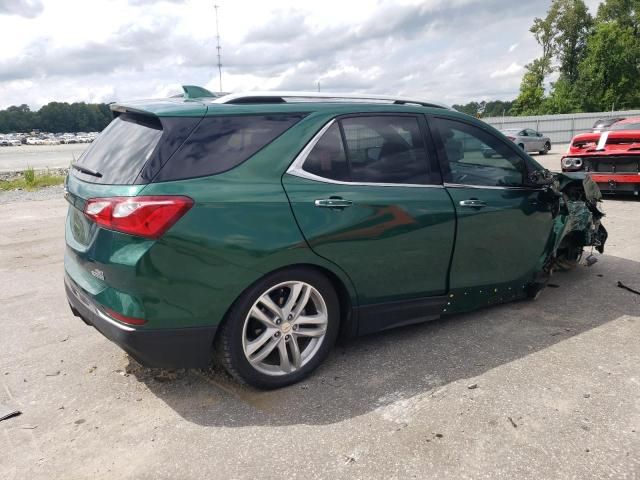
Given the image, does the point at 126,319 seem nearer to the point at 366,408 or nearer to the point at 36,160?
the point at 366,408

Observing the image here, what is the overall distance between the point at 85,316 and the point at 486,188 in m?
2.88

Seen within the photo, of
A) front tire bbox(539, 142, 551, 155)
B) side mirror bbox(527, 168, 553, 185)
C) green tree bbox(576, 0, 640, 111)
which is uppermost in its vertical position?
green tree bbox(576, 0, 640, 111)

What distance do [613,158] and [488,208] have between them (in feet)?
22.9

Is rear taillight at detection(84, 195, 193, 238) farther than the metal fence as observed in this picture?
No

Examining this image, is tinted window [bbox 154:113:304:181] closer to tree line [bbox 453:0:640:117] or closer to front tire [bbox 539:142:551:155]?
front tire [bbox 539:142:551:155]

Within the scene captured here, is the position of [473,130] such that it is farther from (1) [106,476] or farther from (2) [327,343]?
(1) [106,476]

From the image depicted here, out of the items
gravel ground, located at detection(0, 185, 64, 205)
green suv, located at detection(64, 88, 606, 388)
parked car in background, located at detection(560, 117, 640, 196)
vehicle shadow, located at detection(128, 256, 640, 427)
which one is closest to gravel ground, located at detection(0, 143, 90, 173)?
gravel ground, located at detection(0, 185, 64, 205)

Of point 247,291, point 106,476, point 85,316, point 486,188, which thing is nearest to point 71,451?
point 106,476

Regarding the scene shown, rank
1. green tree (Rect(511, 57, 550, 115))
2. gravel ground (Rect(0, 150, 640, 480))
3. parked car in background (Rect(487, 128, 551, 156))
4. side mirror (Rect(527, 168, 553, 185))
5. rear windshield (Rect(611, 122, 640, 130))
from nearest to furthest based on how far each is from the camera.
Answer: gravel ground (Rect(0, 150, 640, 480)) → side mirror (Rect(527, 168, 553, 185)) → rear windshield (Rect(611, 122, 640, 130)) → parked car in background (Rect(487, 128, 551, 156)) → green tree (Rect(511, 57, 550, 115))

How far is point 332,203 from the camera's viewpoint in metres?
3.20

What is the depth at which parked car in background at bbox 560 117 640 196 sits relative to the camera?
9328 mm

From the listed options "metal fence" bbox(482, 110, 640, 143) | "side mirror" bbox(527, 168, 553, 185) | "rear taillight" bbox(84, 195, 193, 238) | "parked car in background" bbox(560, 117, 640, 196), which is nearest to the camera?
"rear taillight" bbox(84, 195, 193, 238)

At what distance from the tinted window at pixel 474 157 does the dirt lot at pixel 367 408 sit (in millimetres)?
1142

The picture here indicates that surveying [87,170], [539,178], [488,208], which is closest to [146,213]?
[87,170]
